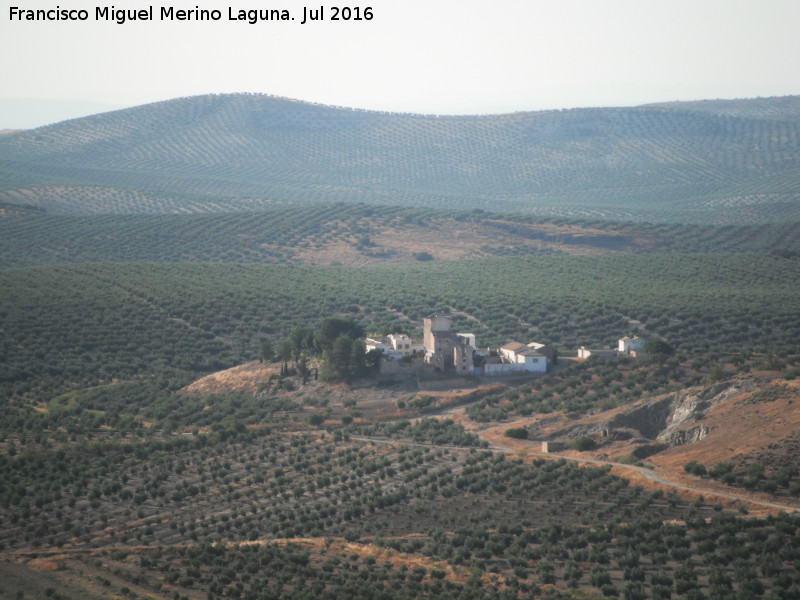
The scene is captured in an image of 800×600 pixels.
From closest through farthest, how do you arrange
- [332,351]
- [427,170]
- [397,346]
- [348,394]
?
1. [348,394]
2. [332,351]
3. [397,346]
4. [427,170]

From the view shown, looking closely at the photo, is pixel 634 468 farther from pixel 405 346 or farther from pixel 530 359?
pixel 405 346

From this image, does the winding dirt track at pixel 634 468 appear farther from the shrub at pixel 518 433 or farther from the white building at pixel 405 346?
the white building at pixel 405 346

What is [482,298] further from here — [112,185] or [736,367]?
[112,185]

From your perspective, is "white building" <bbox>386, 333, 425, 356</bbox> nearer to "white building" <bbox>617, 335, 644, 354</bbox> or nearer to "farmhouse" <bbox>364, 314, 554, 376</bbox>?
"farmhouse" <bbox>364, 314, 554, 376</bbox>

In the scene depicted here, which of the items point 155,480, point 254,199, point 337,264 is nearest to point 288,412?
point 155,480

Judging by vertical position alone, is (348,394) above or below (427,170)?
below

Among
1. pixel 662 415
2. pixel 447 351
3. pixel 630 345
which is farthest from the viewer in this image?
pixel 630 345

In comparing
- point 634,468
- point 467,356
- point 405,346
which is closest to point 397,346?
point 405,346

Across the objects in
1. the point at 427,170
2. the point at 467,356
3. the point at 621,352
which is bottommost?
the point at 621,352

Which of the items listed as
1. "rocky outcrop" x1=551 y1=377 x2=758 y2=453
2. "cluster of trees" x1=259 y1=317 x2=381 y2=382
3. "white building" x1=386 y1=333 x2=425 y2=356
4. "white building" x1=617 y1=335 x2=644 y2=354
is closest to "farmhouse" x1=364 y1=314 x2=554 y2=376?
"white building" x1=386 y1=333 x2=425 y2=356
